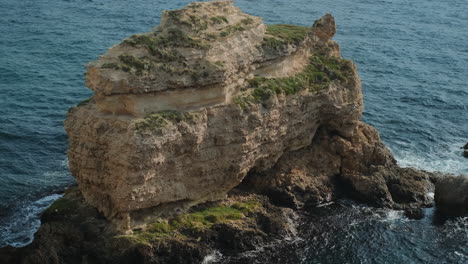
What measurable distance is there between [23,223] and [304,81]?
74.4ft

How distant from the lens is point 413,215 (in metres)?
47.0

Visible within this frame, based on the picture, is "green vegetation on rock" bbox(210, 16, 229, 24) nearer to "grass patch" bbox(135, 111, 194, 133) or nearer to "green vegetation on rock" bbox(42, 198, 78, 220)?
"grass patch" bbox(135, 111, 194, 133)

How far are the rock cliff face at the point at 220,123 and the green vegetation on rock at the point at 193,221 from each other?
744 millimetres

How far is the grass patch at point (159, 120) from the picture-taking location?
1510 inches

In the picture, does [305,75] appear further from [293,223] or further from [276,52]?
[293,223]

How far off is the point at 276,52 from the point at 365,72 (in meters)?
A: 31.5

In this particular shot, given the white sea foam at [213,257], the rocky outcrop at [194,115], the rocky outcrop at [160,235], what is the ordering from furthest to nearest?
the white sea foam at [213,257], the rocky outcrop at [194,115], the rocky outcrop at [160,235]

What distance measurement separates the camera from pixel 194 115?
40.9 metres

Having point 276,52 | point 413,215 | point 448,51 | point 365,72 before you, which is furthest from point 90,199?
point 448,51

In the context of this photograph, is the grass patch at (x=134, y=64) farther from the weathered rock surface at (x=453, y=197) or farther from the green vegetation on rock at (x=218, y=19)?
the weathered rock surface at (x=453, y=197)

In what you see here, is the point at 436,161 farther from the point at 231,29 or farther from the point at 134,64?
the point at 134,64

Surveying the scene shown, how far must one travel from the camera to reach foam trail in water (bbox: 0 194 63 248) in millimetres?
41500

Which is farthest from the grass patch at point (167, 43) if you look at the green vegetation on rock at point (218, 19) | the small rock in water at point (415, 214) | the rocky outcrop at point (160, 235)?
the small rock in water at point (415, 214)

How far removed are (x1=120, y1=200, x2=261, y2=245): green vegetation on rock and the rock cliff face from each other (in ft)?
2.44
